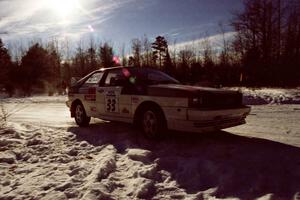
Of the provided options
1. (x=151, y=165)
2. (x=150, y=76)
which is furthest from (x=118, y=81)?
(x=151, y=165)

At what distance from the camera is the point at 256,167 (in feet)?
13.0

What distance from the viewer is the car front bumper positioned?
193 inches

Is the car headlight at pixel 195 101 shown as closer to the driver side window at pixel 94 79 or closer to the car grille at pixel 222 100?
the car grille at pixel 222 100

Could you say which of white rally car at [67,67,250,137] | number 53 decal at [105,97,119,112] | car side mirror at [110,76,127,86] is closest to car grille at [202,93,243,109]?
white rally car at [67,67,250,137]

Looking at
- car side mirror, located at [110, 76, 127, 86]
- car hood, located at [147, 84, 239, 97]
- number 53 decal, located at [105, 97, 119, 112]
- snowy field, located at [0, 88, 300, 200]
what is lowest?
snowy field, located at [0, 88, 300, 200]

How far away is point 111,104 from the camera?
6.68m

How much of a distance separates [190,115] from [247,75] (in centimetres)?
2523

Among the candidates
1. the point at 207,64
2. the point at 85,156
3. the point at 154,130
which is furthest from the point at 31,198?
the point at 207,64

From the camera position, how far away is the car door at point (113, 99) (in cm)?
629

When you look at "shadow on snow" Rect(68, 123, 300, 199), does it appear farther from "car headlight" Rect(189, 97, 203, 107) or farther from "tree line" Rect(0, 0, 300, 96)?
"tree line" Rect(0, 0, 300, 96)

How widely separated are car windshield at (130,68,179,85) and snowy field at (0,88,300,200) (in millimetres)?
1229

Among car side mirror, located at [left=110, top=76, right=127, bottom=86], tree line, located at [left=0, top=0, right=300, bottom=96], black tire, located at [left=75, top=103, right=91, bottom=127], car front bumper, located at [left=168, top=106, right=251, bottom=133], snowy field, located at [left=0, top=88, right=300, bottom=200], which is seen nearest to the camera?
snowy field, located at [left=0, top=88, right=300, bottom=200]

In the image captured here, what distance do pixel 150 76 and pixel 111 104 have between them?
3.83 ft

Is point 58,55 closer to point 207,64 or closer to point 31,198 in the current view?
point 207,64
